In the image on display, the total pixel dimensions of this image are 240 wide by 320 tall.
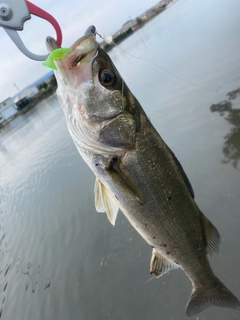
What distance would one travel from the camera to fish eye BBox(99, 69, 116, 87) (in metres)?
1.86

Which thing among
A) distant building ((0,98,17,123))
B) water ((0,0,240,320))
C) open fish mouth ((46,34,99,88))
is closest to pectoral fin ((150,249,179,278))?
water ((0,0,240,320))

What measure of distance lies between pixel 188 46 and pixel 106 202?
A: 51.1 feet

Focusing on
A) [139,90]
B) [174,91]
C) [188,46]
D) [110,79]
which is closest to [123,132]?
[110,79]

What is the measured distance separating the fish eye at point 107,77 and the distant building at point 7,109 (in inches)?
2894

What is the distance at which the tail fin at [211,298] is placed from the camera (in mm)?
2219

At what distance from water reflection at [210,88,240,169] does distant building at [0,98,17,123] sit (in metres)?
70.3

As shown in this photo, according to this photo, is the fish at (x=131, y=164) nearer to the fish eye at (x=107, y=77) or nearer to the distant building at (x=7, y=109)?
the fish eye at (x=107, y=77)

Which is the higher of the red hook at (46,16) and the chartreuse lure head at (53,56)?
the red hook at (46,16)

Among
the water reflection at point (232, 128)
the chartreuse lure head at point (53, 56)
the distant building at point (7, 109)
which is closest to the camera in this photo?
the chartreuse lure head at point (53, 56)

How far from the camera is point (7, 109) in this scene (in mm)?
70438

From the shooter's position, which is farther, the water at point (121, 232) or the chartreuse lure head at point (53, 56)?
the water at point (121, 232)

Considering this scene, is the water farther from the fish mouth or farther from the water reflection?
the fish mouth

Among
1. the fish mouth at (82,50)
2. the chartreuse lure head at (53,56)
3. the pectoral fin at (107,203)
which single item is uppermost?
the chartreuse lure head at (53,56)

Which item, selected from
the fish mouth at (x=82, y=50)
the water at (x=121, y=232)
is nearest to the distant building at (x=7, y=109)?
the water at (x=121, y=232)
